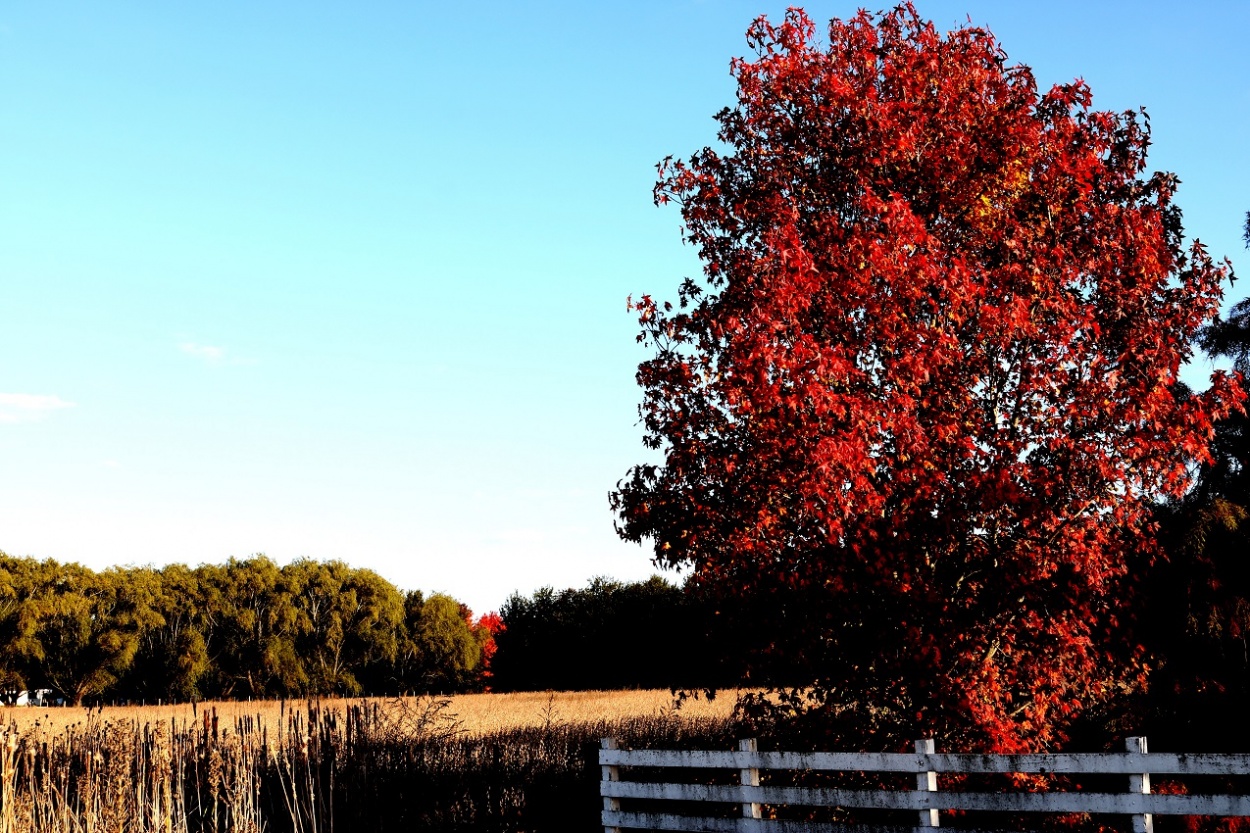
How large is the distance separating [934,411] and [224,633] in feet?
204

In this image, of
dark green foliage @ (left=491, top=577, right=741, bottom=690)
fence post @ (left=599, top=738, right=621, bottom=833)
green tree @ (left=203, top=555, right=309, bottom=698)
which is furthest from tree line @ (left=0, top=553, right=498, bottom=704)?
fence post @ (left=599, top=738, right=621, bottom=833)

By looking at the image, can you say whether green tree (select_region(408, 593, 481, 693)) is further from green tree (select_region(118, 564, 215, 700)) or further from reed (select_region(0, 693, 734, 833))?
reed (select_region(0, 693, 734, 833))

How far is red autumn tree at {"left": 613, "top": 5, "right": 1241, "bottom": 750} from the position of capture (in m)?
11.6

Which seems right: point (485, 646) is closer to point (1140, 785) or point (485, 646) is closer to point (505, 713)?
point (505, 713)

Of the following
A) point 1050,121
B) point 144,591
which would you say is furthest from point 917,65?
point 144,591

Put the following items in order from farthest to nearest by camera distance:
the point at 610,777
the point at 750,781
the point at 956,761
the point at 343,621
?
1. the point at 343,621
2. the point at 610,777
3. the point at 750,781
4. the point at 956,761

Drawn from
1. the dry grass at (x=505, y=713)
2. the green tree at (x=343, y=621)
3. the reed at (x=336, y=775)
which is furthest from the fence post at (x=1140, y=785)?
the green tree at (x=343, y=621)

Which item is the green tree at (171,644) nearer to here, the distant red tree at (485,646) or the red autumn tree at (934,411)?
the distant red tree at (485,646)

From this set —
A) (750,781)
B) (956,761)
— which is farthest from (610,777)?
(956,761)

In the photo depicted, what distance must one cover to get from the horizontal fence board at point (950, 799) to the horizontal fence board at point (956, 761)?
21 centimetres

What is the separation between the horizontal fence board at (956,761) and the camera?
30.6 ft

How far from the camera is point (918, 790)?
10.6 meters

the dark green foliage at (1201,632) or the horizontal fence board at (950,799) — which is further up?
the dark green foliage at (1201,632)

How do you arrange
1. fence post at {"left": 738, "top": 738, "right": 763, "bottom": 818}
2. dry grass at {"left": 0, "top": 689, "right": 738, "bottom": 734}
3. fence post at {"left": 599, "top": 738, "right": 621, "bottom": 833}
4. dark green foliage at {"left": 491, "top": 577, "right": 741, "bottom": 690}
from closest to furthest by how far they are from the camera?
1. fence post at {"left": 738, "top": 738, "right": 763, "bottom": 818}
2. fence post at {"left": 599, "top": 738, "right": 621, "bottom": 833}
3. dry grass at {"left": 0, "top": 689, "right": 738, "bottom": 734}
4. dark green foliage at {"left": 491, "top": 577, "right": 741, "bottom": 690}
